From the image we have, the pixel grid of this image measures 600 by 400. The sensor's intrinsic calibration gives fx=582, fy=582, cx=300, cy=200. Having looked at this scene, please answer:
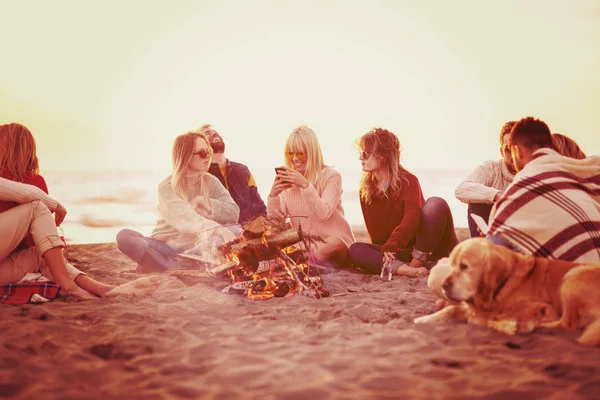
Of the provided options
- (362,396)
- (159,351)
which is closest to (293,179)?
(159,351)

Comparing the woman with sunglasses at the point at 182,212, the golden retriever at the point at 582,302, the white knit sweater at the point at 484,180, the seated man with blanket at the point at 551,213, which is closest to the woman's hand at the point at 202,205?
the woman with sunglasses at the point at 182,212

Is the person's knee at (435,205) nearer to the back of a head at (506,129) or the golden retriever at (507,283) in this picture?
the back of a head at (506,129)

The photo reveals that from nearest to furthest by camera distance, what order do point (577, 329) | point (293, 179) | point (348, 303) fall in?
point (577, 329)
point (348, 303)
point (293, 179)

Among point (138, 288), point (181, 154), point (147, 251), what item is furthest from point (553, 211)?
point (147, 251)

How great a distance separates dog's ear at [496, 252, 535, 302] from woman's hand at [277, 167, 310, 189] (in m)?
2.71

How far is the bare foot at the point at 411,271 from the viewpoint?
570 centimetres

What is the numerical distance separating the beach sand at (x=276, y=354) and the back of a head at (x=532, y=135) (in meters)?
1.29

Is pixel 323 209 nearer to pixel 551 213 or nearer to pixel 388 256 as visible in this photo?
pixel 388 256

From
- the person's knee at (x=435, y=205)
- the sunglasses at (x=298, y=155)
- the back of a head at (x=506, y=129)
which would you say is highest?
Answer: the back of a head at (x=506, y=129)

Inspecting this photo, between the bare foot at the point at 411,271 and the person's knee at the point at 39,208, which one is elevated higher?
the person's knee at the point at 39,208

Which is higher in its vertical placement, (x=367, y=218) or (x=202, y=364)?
(x=367, y=218)

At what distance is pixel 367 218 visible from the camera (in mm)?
6445

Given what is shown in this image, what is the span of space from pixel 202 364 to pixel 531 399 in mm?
1585

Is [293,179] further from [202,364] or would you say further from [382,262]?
[202,364]
